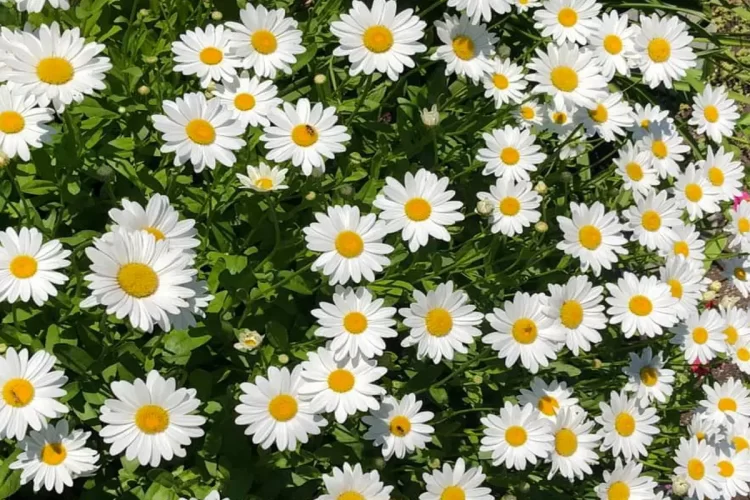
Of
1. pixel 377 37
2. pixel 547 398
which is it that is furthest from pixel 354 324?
pixel 377 37

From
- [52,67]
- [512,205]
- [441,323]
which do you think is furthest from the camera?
[512,205]

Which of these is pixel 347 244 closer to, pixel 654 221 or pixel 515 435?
pixel 515 435

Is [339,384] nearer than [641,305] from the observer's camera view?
Yes

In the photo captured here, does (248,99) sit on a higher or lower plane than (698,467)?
higher

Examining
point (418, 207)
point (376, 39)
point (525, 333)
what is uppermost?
point (376, 39)

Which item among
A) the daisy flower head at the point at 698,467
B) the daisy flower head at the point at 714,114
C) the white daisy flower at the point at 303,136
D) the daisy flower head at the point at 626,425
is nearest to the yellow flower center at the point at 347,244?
the white daisy flower at the point at 303,136

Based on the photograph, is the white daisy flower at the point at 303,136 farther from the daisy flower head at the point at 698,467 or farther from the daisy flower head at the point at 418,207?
the daisy flower head at the point at 698,467

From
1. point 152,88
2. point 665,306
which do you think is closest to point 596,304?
point 665,306

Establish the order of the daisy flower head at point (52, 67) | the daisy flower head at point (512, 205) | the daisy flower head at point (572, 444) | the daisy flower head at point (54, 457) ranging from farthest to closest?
the daisy flower head at point (512, 205)
the daisy flower head at point (572, 444)
the daisy flower head at point (52, 67)
the daisy flower head at point (54, 457)
